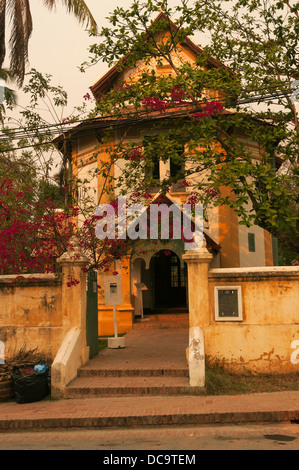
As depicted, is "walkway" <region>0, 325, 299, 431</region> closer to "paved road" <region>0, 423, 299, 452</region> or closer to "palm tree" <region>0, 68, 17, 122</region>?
"paved road" <region>0, 423, 299, 452</region>

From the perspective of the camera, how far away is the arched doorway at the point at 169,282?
21922 mm

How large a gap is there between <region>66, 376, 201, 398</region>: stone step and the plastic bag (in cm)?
53

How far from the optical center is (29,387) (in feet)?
29.9

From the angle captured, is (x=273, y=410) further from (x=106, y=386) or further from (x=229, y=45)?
(x=229, y=45)

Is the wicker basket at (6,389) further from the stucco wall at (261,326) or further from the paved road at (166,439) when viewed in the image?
the stucco wall at (261,326)

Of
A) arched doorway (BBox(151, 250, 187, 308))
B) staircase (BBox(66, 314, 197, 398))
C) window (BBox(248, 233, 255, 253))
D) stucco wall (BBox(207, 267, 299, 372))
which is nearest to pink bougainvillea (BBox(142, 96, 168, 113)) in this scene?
stucco wall (BBox(207, 267, 299, 372))

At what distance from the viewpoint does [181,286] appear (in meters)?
22.1

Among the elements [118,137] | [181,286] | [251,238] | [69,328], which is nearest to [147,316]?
[181,286]

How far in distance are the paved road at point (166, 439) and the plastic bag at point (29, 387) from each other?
1479 millimetres

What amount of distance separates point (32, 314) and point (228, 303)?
13.7 feet

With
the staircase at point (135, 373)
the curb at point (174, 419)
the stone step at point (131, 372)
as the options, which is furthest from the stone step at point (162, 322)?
the curb at point (174, 419)

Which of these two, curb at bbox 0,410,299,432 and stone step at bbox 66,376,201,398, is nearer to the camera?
curb at bbox 0,410,299,432

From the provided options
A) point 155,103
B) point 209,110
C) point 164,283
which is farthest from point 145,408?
point 164,283

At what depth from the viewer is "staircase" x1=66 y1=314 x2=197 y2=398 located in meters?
9.23
